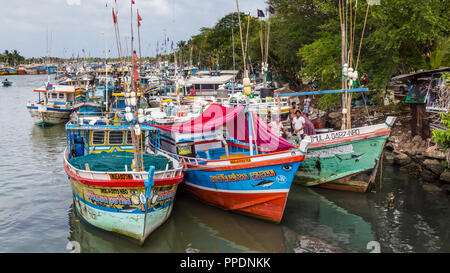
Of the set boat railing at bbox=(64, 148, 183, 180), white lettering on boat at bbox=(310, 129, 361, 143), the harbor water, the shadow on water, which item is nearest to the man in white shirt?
white lettering on boat at bbox=(310, 129, 361, 143)

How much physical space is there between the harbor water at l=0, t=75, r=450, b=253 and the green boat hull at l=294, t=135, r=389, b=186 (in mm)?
668

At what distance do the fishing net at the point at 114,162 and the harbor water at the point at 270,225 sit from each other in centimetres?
186

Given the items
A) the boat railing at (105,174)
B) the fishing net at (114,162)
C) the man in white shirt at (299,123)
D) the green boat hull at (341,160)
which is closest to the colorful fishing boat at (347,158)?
the green boat hull at (341,160)

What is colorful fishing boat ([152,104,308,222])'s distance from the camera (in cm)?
1150

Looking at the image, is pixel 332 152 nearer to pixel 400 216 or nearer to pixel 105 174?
pixel 400 216

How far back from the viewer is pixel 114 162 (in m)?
12.3

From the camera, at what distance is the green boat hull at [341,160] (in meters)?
14.6

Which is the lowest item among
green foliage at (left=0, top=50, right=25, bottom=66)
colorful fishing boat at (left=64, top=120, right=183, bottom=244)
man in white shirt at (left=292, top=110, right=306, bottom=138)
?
colorful fishing boat at (left=64, top=120, right=183, bottom=244)

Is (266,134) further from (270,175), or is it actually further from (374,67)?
(374,67)

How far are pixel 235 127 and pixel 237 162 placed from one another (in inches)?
94.6

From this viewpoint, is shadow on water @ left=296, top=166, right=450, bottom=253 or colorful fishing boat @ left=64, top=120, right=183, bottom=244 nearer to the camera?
colorful fishing boat @ left=64, top=120, right=183, bottom=244

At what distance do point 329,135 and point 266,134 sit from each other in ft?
9.54

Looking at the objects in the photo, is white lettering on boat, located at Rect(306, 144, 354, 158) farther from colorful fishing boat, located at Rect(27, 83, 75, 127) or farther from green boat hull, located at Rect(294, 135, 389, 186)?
colorful fishing boat, located at Rect(27, 83, 75, 127)

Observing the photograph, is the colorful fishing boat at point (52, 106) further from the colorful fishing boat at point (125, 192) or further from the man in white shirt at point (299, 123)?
the man in white shirt at point (299, 123)
